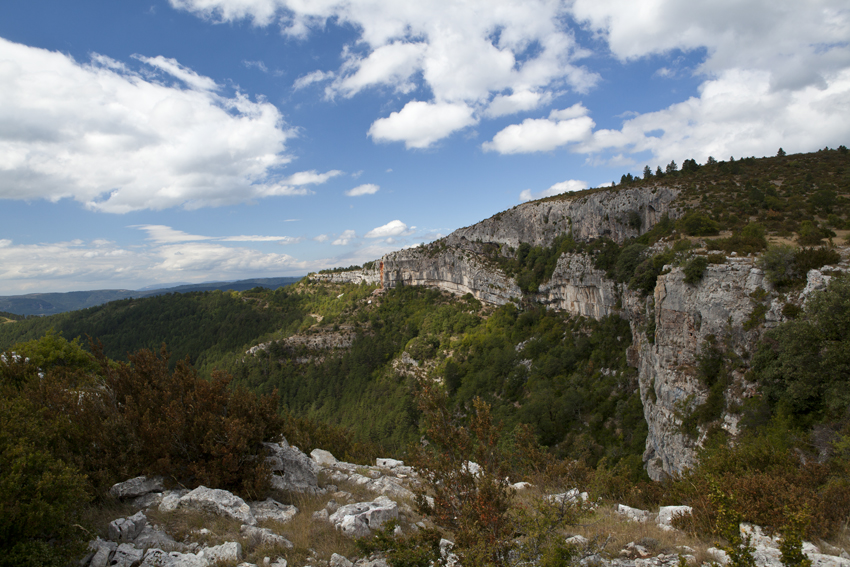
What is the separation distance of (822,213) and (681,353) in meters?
15.4

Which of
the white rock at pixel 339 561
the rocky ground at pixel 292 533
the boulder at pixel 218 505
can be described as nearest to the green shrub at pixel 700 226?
the rocky ground at pixel 292 533

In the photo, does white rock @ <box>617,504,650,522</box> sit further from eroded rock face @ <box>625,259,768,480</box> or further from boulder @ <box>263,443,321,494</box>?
eroded rock face @ <box>625,259,768,480</box>

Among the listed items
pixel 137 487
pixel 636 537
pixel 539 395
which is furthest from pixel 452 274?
pixel 137 487

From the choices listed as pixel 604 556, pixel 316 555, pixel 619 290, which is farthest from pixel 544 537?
pixel 619 290

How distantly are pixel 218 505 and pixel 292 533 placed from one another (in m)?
1.66

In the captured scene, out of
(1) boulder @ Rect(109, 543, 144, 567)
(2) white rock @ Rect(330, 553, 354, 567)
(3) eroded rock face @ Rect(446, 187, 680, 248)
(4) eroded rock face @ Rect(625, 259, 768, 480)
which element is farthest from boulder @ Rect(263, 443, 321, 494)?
(3) eroded rock face @ Rect(446, 187, 680, 248)

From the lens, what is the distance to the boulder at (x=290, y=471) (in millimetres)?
9250

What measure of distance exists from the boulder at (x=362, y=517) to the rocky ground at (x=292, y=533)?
20 millimetres

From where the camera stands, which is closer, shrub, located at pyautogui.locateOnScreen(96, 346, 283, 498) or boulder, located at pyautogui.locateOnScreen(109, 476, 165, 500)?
boulder, located at pyautogui.locateOnScreen(109, 476, 165, 500)

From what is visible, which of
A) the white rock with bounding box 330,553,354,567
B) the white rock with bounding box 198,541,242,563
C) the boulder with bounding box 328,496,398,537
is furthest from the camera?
the boulder with bounding box 328,496,398,537

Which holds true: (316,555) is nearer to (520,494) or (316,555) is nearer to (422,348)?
(520,494)

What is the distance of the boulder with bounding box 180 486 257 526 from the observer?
6.82 meters

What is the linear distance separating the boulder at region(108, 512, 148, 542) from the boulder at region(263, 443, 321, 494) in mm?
3172

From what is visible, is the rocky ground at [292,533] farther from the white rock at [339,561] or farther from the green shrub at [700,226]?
the green shrub at [700,226]
